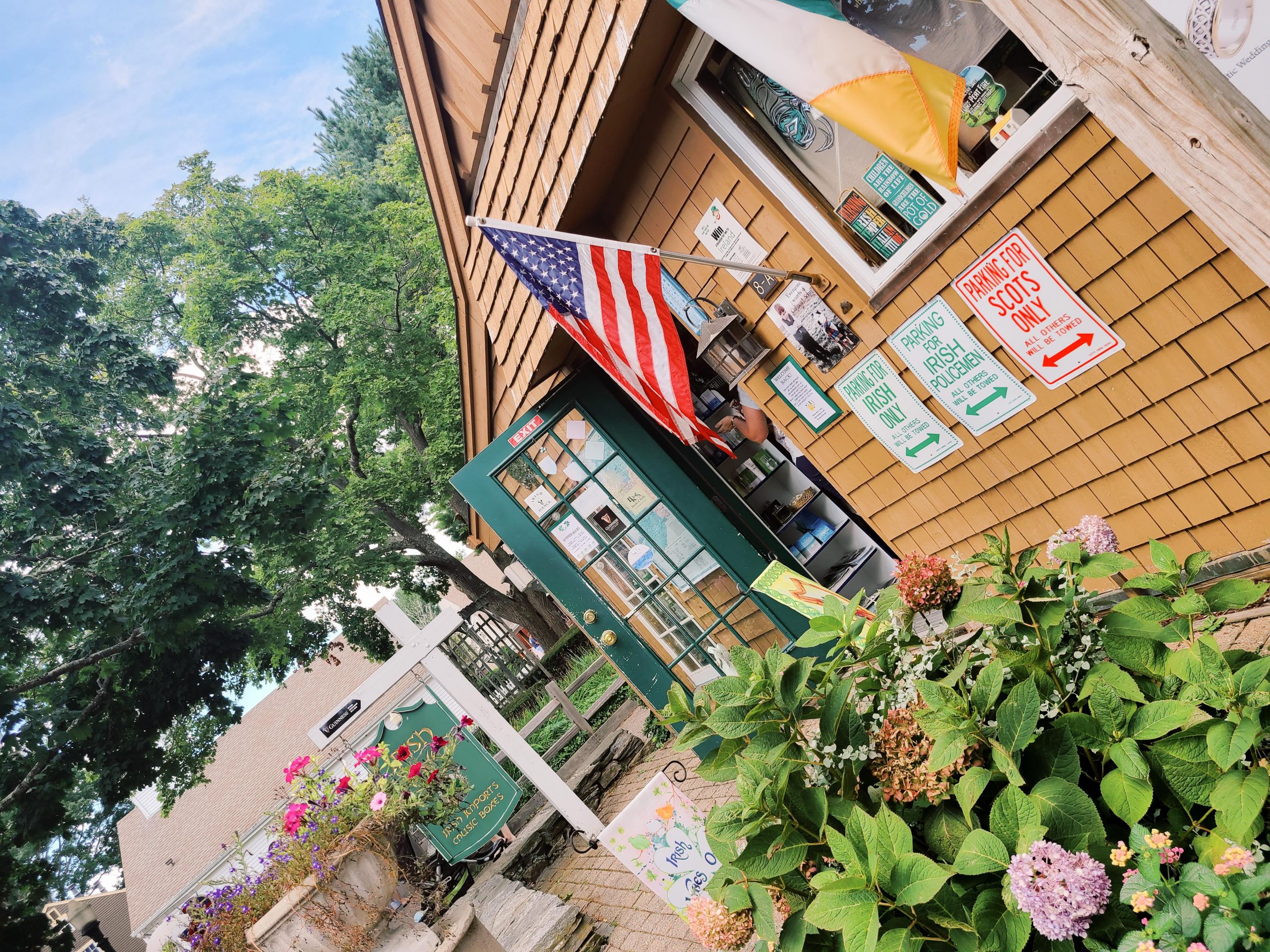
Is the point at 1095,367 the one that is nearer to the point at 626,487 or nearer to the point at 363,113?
the point at 626,487

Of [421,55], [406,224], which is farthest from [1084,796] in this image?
[406,224]

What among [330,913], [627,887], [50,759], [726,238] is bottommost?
[627,887]

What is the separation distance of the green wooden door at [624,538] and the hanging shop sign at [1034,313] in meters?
2.43

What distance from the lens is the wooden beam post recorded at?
1.57 m

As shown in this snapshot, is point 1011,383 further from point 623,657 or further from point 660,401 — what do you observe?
point 623,657

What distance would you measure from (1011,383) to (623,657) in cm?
317

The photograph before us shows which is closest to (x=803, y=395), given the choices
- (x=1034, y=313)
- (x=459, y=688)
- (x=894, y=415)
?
(x=894, y=415)

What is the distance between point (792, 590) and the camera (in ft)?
13.0

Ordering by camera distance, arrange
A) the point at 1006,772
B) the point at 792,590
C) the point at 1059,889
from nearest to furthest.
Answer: the point at 1059,889
the point at 1006,772
the point at 792,590

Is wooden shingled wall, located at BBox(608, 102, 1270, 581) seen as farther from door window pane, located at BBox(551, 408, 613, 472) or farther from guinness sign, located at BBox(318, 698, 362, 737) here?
guinness sign, located at BBox(318, 698, 362, 737)

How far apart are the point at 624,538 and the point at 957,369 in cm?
262

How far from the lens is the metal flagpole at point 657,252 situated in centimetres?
312

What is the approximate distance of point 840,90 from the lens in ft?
6.58

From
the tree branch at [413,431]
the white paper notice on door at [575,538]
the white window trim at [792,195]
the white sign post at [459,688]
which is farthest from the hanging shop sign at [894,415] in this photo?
the tree branch at [413,431]
